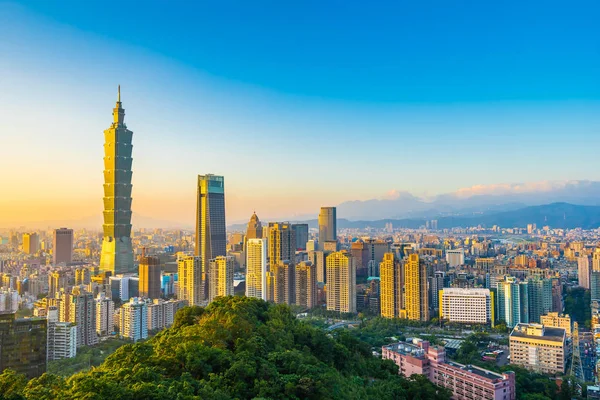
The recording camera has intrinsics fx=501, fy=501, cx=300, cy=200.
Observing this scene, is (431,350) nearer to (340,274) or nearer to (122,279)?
(340,274)

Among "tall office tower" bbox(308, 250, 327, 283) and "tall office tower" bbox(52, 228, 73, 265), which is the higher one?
"tall office tower" bbox(52, 228, 73, 265)

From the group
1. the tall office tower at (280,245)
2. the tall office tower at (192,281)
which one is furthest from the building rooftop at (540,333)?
the tall office tower at (280,245)

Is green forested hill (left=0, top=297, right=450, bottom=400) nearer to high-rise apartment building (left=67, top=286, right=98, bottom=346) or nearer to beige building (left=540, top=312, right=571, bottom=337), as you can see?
high-rise apartment building (left=67, top=286, right=98, bottom=346)

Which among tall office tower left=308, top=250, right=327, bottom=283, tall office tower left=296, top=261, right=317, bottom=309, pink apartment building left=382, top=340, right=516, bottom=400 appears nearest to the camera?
pink apartment building left=382, top=340, right=516, bottom=400

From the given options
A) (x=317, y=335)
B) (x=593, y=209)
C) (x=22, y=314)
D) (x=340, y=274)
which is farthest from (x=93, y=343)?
(x=593, y=209)

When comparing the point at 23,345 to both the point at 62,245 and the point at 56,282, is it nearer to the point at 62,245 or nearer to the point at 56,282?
the point at 56,282

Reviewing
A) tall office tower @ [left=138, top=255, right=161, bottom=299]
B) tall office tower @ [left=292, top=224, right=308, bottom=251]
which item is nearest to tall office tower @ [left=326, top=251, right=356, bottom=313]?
tall office tower @ [left=138, top=255, right=161, bottom=299]
